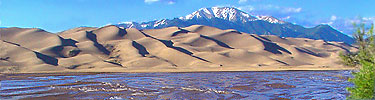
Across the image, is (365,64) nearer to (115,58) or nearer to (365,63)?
(365,63)

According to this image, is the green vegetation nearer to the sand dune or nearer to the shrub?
the shrub

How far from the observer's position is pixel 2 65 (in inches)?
3836

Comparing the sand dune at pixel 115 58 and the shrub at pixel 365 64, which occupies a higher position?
the sand dune at pixel 115 58

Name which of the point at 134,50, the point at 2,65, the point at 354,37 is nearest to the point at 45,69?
the point at 2,65

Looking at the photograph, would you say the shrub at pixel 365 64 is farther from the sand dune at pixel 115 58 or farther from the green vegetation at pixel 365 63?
the sand dune at pixel 115 58

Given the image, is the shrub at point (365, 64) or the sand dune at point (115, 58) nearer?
the shrub at point (365, 64)

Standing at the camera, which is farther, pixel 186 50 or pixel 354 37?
pixel 186 50

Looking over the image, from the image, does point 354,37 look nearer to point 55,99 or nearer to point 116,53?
point 55,99

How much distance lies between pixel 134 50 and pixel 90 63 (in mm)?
42785

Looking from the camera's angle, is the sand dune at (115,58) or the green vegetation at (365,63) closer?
the green vegetation at (365,63)

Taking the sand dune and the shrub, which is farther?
the sand dune

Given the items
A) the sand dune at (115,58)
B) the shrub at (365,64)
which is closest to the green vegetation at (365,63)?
the shrub at (365,64)

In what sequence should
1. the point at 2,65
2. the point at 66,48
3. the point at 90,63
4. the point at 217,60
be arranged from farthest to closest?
the point at 66,48 < the point at 217,60 < the point at 90,63 < the point at 2,65

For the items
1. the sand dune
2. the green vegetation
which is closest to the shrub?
the green vegetation
